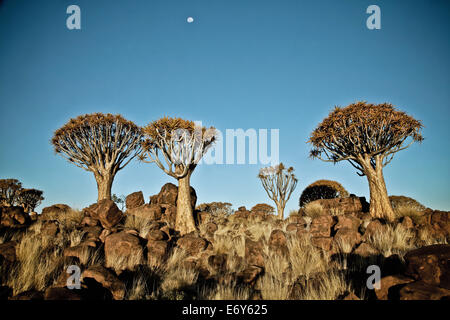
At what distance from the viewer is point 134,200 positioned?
10469 mm

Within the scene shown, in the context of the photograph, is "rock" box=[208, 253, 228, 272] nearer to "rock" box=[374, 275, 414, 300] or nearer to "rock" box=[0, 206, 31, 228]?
"rock" box=[374, 275, 414, 300]

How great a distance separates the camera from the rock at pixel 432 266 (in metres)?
3.09

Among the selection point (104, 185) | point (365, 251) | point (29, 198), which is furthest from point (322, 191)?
point (29, 198)

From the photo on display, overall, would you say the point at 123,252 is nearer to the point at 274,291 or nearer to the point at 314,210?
the point at 274,291

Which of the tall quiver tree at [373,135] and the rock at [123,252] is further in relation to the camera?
the tall quiver tree at [373,135]

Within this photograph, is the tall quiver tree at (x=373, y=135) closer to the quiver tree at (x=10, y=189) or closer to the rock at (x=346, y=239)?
the rock at (x=346, y=239)

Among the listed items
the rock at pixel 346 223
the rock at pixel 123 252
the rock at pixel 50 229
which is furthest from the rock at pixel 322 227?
the rock at pixel 50 229

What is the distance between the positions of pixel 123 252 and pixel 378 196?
373 inches

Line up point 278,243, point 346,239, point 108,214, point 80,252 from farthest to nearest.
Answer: point 108,214
point 278,243
point 346,239
point 80,252

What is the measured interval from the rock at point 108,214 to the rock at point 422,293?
23.1 feet

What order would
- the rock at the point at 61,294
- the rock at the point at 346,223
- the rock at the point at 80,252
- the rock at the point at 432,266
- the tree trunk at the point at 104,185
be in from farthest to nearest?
the tree trunk at the point at 104,185, the rock at the point at 346,223, the rock at the point at 80,252, the rock at the point at 432,266, the rock at the point at 61,294

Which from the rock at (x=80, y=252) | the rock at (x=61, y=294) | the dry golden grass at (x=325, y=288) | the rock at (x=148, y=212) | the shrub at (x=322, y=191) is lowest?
the dry golden grass at (x=325, y=288)

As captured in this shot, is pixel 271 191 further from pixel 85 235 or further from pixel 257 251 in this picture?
pixel 85 235

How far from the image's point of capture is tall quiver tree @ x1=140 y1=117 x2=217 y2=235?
29.0 ft
